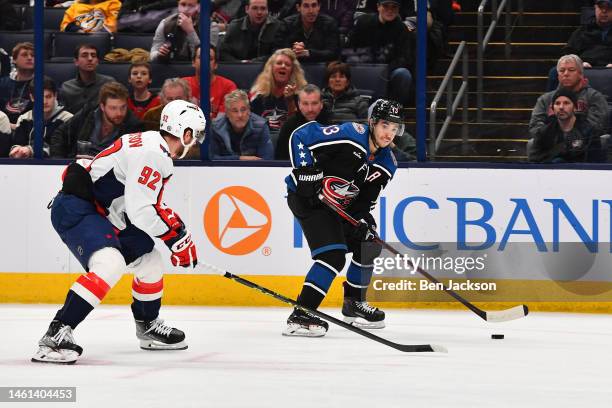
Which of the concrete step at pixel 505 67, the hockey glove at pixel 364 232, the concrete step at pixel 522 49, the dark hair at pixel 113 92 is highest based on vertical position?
the concrete step at pixel 522 49

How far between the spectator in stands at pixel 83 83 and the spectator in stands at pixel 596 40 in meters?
2.88

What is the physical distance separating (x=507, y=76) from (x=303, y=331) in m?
2.63

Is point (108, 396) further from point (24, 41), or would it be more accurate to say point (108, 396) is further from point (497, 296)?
point (24, 41)

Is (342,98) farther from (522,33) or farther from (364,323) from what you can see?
(364,323)

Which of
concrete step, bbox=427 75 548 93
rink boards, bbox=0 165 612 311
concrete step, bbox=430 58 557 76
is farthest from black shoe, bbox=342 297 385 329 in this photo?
concrete step, bbox=430 58 557 76

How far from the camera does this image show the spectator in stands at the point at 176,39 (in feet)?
25.7

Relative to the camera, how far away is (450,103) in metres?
7.60

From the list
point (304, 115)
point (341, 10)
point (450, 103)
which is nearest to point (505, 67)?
point (450, 103)

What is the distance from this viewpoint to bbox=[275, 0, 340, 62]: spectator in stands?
26.0 ft

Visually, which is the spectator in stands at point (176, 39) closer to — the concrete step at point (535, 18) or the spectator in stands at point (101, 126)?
the spectator in stands at point (101, 126)

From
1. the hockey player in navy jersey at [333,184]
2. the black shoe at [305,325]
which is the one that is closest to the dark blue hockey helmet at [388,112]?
the hockey player in navy jersey at [333,184]

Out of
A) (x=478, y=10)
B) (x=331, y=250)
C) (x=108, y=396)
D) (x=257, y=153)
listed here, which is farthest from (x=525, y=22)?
(x=108, y=396)

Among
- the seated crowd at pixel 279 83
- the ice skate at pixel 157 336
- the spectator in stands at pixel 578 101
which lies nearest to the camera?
the ice skate at pixel 157 336

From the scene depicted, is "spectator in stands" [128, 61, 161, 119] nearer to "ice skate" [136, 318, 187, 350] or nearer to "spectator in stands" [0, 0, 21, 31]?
"spectator in stands" [0, 0, 21, 31]
